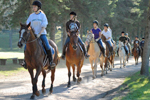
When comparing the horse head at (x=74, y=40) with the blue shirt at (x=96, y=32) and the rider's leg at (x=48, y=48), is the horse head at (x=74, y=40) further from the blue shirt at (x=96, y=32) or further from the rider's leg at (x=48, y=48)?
the blue shirt at (x=96, y=32)

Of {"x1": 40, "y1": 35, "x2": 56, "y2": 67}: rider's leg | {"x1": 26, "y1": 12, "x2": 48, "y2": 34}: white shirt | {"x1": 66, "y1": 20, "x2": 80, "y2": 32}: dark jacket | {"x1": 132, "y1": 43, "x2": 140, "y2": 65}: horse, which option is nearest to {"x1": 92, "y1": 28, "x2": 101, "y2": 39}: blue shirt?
{"x1": 66, "y1": 20, "x2": 80, "y2": 32}: dark jacket

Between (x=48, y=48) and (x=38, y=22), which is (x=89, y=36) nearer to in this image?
(x=48, y=48)

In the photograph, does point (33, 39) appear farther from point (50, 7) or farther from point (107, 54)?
point (50, 7)

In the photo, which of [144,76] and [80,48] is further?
[144,76]

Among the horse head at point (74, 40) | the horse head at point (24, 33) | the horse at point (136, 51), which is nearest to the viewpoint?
the horse head at point (24, 33)

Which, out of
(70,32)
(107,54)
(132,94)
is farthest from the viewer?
(107,54)

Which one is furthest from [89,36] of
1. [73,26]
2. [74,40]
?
[74,40]

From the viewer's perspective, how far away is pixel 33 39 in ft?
27.6

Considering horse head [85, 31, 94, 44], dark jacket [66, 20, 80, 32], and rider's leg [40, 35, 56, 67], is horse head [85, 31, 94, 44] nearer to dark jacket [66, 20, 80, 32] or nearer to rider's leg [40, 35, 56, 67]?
dark jacket [66, 20, 80, 32]

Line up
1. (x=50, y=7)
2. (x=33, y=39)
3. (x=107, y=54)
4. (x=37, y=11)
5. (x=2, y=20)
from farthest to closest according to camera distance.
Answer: (x=2, y=20) → (x=50, y=7) → (x=107, y=54) → (x=37, y=11) → (x=33, y=39)

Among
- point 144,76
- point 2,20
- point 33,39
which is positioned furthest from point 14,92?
point 2,20

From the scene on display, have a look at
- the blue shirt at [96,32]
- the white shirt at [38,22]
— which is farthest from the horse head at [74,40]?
the blue shirt at [96,32]

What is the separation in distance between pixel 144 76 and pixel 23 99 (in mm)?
9636

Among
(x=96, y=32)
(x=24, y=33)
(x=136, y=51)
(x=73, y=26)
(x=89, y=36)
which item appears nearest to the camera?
(x=24, y=33)
